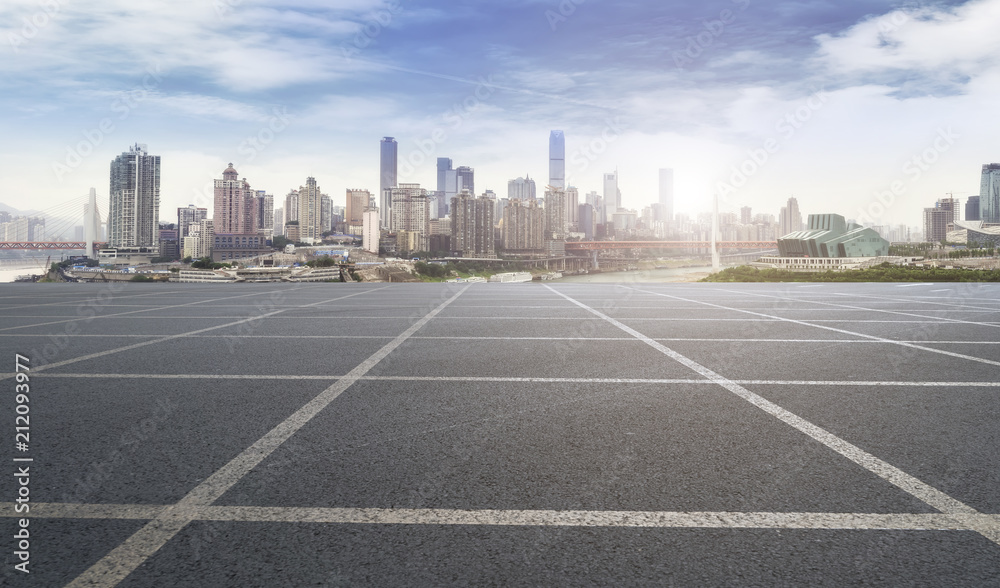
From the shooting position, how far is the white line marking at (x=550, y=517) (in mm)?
2586

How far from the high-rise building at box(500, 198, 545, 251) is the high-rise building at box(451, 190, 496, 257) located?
3.75 metres

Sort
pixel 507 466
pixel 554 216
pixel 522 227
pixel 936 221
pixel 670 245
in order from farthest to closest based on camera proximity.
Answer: pixel 936 221
pixel 522 227
pixel 554 216
pixel 670 245
pixel 507 466

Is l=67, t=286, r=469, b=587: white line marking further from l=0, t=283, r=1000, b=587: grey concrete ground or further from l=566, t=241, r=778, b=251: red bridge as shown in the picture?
l=566, t=241, r=778, b=251: red bridge

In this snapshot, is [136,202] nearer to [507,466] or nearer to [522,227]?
[522,227]

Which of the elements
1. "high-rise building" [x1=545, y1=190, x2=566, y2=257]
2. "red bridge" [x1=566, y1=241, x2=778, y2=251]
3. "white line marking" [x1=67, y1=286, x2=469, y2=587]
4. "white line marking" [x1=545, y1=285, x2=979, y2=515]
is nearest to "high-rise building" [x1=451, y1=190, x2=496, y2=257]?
"high-rise building" [x1=545, y1=190, x2=566, y2=257]

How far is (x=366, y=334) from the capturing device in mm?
9109

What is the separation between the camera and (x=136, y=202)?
136875 mm

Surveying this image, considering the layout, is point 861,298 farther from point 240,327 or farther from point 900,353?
point 240,327

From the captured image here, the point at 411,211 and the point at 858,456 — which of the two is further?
the point at 411,211

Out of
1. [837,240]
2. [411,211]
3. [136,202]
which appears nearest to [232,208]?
[136,202]

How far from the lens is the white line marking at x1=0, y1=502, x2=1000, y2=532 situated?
2586 mm

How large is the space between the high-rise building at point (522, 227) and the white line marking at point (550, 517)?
129803mm

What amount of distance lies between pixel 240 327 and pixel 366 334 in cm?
246

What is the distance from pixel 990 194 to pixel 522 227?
123167 millimetres
